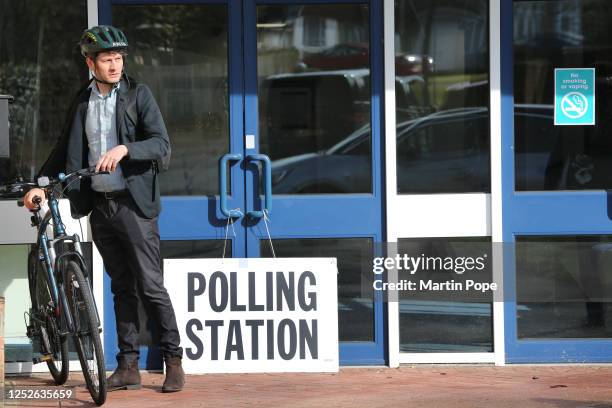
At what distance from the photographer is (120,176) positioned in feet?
19.9

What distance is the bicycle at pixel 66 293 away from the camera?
5793mm

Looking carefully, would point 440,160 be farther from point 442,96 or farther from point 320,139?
point 320,139

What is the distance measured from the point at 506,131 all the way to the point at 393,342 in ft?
4.70

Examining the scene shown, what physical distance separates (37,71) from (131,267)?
1.50 metres

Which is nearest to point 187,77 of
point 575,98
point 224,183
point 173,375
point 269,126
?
point 269,126

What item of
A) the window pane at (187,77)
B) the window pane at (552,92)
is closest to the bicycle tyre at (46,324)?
the window pane at (187,77)

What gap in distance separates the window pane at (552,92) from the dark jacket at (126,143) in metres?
2.22

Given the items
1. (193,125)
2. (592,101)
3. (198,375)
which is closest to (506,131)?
(592,101)

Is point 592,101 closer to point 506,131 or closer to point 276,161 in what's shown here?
point 506,131

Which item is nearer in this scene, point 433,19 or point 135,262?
point 135,262

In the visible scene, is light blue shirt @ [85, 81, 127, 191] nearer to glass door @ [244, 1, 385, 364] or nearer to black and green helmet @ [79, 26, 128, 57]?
black and green helmet @ [79, 26, 128, 57]

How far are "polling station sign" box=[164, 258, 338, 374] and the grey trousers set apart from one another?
1.44ft

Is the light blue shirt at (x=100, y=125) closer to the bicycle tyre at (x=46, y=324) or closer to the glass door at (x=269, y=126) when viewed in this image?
the bicycle tyre at (x=46, y=324)

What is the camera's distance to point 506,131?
22.6 ft
